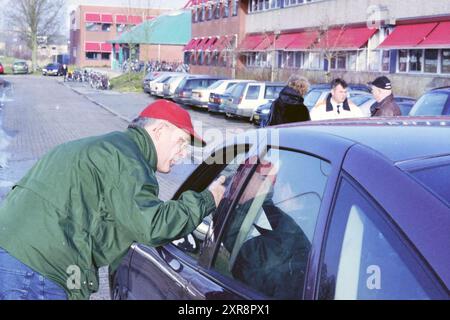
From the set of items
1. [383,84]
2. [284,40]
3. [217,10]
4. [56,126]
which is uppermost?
[217,10]

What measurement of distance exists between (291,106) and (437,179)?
677 centimetres

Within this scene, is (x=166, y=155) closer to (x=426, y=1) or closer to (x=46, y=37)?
(x=426, y=1)

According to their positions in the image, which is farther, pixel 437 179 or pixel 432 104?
pixel 432 104

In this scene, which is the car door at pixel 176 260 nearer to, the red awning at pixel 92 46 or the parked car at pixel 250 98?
the parked car at pixel 250 98

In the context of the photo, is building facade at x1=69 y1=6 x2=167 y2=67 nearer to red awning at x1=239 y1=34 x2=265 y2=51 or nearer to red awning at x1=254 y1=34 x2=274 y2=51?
red awning at x1=239 y1=34 x2=265 y2=51

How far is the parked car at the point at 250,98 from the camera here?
26484 mm

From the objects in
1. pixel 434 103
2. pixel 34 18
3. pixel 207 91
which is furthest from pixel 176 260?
pixel 34 18

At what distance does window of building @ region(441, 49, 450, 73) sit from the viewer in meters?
29.2

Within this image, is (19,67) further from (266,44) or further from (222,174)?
(222,174)

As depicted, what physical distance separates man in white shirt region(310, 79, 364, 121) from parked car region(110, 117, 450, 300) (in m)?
5.25

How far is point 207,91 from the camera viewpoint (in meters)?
32.2

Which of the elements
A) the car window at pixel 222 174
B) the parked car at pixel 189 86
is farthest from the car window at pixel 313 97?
the car window at pixel 222 174

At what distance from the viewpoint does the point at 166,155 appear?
10.3ft

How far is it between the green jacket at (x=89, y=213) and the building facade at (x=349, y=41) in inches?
1049
